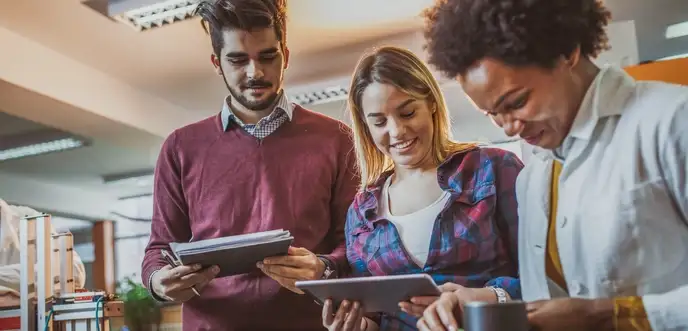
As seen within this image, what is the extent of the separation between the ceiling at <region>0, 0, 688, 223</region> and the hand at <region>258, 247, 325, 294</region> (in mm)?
1792

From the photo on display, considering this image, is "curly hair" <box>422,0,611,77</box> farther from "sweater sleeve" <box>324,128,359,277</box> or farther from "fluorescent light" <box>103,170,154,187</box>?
"fluorescent light" <box>103,170,154,187</box>

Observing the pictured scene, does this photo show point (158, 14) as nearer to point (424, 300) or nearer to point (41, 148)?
point (41, 148)

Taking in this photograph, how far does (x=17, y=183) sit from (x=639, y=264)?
551 centimetres

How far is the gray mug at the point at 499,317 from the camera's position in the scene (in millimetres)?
879

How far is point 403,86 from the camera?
1.41m

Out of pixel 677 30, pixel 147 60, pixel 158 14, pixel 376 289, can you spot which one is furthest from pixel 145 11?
pixel 677 30

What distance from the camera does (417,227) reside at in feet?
4.42

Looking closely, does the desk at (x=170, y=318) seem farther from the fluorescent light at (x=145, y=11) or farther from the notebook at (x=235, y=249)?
the notebook at (x=235, y=249)

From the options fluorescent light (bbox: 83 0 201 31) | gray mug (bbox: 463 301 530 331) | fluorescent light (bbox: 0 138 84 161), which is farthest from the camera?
fluorescent light (bbox: 0 138 84 161)

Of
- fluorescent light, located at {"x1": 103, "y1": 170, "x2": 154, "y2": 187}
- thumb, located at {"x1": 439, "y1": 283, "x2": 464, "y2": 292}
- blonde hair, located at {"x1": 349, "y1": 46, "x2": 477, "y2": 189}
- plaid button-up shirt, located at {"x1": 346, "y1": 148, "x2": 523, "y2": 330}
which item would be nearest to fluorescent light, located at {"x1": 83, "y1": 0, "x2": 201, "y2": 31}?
blonde hair, located at {"x1": 349, "y1": 46, "x2": 477, "y2": 189}

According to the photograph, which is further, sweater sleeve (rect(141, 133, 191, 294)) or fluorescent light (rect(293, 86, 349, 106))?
fluorescent light (rect(293, 86, 349, 106))

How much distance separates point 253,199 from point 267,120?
0.65 feet

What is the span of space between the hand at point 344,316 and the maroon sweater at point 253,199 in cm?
24

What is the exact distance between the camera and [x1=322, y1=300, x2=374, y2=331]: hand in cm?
129
